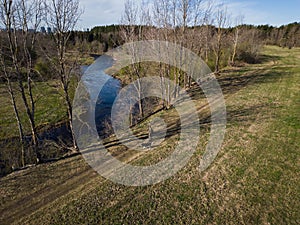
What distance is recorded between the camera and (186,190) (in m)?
7.52

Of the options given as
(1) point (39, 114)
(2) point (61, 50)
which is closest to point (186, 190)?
(2) point (61, 50)

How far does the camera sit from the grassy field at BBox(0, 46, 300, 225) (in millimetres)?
6469

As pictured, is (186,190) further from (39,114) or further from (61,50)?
(39,114)

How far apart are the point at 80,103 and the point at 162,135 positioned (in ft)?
35.5

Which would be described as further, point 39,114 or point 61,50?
point 39,114

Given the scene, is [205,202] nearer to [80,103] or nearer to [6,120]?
[80,103]

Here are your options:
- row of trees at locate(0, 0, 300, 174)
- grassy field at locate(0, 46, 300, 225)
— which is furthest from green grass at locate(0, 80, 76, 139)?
grassy field at locate(0, 46, 300, 225)

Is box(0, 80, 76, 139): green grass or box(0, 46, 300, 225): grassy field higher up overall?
box(0, 46, 300, 225): grassy field

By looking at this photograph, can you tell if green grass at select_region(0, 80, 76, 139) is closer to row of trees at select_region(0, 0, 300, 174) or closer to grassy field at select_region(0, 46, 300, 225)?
row of trees at select_region(0, 0, 300, 174)

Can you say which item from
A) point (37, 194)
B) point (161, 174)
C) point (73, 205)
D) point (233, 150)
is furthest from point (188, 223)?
point (37, 194)

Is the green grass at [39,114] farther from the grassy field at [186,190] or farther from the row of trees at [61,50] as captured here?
the grassy field at [186,190]

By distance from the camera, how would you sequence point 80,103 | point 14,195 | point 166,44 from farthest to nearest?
point 80,103, point 166,44, point 14,195

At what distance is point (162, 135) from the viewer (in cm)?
1227

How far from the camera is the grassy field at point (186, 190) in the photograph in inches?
255
